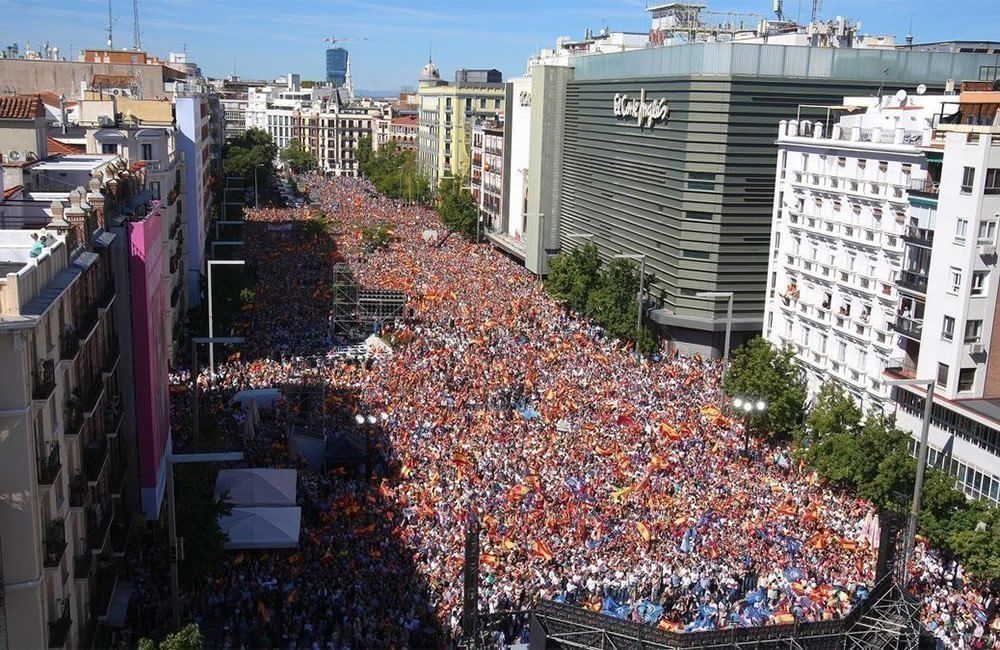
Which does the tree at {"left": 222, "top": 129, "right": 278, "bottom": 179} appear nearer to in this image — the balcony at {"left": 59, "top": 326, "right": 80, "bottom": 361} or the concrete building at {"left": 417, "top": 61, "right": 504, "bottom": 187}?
the concrete building at {"left": 417, "top": 61, "right": 504, "bottom": 187}

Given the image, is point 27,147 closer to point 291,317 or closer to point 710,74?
point 291,317

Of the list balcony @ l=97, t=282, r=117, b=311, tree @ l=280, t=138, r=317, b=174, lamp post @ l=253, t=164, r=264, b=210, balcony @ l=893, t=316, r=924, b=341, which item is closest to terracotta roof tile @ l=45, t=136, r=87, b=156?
balcony @ l=97, t=282, r=117, b=311

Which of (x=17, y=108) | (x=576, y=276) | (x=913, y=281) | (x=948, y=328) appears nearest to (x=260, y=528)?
(x=17, y=108)

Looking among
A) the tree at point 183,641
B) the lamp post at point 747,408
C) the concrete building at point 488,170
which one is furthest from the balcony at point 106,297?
the concrete building at point 488,170

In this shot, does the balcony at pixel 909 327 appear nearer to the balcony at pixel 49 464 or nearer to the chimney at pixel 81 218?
the chimney at pixel 81 218

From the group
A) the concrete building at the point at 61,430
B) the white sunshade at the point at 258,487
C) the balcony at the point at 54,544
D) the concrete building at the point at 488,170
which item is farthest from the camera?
the concrete building at the point at 488,170

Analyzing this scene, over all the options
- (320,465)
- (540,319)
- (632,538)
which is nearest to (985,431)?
(632,538)

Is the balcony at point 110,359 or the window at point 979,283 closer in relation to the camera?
the balcony at point 110,359
